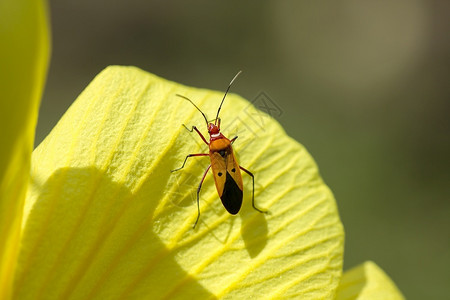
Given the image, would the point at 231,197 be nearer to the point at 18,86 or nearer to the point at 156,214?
the point at 156,214

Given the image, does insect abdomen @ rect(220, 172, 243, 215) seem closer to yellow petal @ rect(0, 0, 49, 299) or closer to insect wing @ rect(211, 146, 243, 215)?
insect wing @ rect(211, 146, 243, 215)

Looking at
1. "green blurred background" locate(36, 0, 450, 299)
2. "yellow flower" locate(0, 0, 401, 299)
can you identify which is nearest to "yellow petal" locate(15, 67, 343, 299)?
"yellow flower" locate(0, 0, 401, 299)

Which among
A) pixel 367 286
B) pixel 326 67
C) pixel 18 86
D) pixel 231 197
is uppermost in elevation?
pixel 18 86

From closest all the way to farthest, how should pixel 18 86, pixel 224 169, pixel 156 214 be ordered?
pixel 18 86 < pixel 156 214 < pixel 224 169

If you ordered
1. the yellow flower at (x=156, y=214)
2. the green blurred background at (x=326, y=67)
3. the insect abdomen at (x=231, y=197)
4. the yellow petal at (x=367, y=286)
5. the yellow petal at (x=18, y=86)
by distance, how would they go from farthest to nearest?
the green blurred background at (x=326, y=67)
the yellow petal at (x=367, y=286)
the insect abdomen at (x=231, y=197)
the yellow flower at (x=156, y=214)
the yellow petal at (x=18, y=86)

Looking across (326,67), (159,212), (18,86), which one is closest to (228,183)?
(159,212)

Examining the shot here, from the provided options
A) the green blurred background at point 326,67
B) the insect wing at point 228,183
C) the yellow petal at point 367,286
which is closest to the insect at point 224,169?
the insect wing at point 228,183

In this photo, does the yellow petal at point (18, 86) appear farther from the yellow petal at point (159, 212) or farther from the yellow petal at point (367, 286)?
the yellow petal at point (367, 286)
